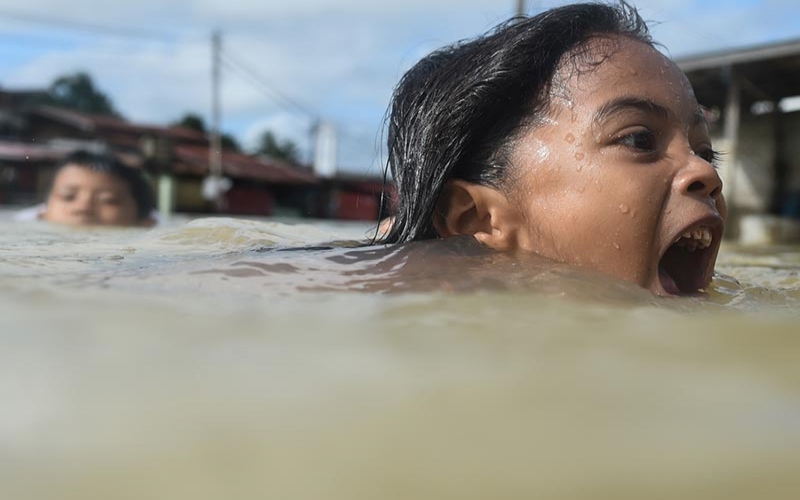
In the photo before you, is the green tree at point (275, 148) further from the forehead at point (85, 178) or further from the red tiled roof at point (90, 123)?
the forehead at point (85, 178)

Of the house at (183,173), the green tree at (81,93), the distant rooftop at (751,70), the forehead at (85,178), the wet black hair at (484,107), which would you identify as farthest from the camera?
the green tree at (81,93)

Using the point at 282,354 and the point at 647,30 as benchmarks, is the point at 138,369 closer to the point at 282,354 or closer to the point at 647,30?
the point at 282,354

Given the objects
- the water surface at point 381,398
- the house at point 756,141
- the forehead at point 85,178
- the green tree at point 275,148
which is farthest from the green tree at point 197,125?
the water surface at point 381,398

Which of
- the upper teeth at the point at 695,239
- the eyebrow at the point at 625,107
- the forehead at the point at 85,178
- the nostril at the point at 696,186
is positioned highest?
the eyebrow at the point at 625,107

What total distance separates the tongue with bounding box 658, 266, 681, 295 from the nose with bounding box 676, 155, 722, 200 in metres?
0.23

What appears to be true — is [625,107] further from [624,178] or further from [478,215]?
[478,215]

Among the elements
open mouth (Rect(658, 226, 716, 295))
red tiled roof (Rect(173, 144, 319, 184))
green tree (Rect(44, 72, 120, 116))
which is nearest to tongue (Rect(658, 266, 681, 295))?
open mouth (Rect(658, 226, 716, 295))

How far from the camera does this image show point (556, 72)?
86.0 inches

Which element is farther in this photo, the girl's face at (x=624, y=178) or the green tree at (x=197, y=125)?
the green tree at (x=197, y=125)

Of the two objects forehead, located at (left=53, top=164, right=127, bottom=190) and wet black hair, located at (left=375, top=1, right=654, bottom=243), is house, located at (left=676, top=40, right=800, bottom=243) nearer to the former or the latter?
forehead, located at (left=53, top=164, right=127, bottom=190)

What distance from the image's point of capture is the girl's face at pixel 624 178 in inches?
75.4

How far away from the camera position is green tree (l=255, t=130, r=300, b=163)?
53.1 metres

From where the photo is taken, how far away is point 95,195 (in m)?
5.83

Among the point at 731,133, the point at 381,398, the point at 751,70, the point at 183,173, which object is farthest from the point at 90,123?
the point at 381,398
